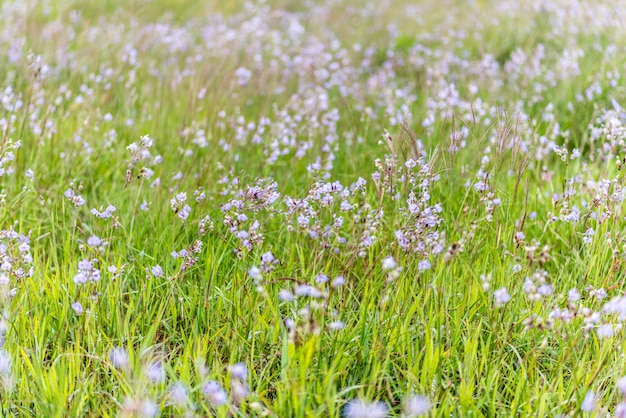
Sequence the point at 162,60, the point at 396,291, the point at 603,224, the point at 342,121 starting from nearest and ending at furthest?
1. the point at 396,291
2. the point at 603,224
3. the point at 342,121
4. the point at 162,60

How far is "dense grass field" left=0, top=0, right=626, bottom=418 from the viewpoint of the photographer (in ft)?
6.20

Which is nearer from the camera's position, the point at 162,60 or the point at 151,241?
the point at 151,241

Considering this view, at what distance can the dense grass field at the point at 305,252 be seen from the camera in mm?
1889

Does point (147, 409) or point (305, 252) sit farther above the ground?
point (147, 409)

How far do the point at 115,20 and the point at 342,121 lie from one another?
3237 mm

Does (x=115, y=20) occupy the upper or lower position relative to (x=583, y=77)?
upper

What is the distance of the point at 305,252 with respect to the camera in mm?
2668

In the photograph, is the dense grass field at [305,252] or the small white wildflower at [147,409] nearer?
the small white wildflower at [147,409]

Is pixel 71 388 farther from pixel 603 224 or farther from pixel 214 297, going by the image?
pixel 603 224

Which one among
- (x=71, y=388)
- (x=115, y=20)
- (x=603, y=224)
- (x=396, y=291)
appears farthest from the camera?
(x=115, y=20)

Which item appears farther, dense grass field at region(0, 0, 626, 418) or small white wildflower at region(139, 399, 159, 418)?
dense grass field at region(0, 0, 626, 418)

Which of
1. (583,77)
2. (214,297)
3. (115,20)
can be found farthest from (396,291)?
(115,20)

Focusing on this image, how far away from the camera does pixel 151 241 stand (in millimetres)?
2689

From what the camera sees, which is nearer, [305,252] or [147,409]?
[147,409]
